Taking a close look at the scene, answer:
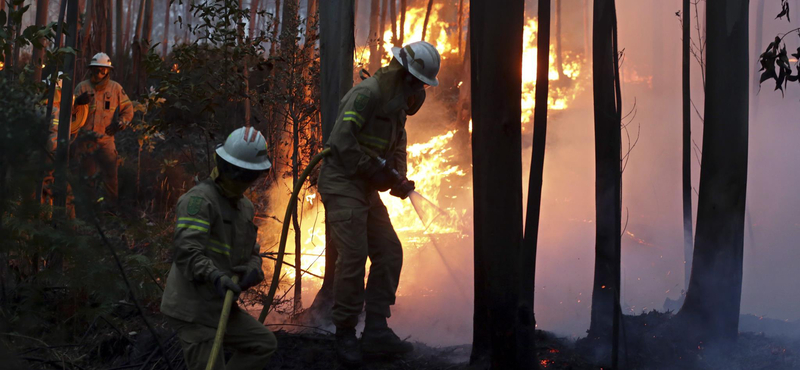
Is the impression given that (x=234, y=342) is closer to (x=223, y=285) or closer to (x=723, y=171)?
(x=223, y=285)

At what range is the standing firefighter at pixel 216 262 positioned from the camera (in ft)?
10.6

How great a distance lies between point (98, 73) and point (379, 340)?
20.1 feet

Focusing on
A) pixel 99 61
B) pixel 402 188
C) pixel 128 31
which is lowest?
pixel 402 188

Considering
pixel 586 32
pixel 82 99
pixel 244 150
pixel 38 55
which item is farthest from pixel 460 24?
pixel 244 150

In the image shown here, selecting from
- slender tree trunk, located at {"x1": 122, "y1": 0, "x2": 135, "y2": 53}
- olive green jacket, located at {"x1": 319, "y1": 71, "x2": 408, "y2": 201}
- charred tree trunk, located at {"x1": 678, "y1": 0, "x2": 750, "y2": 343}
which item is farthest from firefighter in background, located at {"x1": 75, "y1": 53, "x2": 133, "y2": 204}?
slender tree trunk, located at {"x1": 122, "y1": 0, "x2": 135, "y2": 53}

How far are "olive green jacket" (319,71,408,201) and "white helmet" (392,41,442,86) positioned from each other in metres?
0.13

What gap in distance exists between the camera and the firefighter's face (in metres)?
8.70

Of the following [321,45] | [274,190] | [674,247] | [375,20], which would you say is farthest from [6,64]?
[375,20]

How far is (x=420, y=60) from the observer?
4395 millimetres

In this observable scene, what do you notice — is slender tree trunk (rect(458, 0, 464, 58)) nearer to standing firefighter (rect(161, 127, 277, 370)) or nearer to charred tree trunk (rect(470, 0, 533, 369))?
charred tree trunk (rect(470, 0, 533, 369))

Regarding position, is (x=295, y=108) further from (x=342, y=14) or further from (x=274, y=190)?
(x=274, y=190)

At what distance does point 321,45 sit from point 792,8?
49.1 ft

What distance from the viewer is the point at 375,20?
58.6 feet

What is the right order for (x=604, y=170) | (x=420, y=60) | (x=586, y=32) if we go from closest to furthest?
1. (x=420, y=60)
2. (x=604, y=170)
3. (x=586, y=32)
